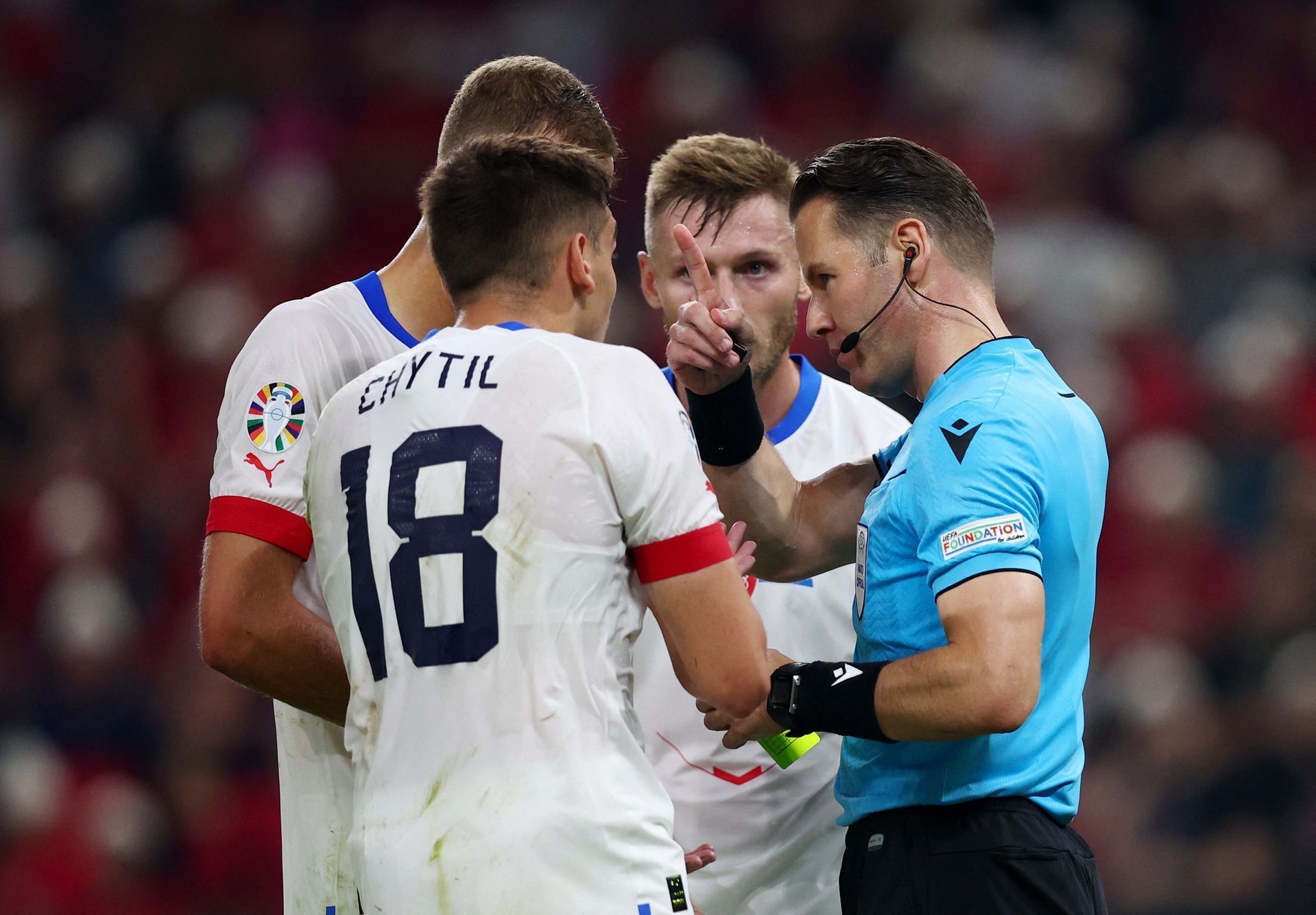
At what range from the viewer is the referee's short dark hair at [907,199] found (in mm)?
3254

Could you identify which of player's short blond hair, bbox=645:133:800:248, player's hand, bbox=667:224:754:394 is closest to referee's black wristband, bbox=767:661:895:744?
player's hand, bbox=667:224:754:394

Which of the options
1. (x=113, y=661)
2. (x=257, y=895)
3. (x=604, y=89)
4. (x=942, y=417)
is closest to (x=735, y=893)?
(x=942, y=417)

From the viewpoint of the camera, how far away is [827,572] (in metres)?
3.86

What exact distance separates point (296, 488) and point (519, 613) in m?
0.93

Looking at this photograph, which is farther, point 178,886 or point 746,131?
point 746,131

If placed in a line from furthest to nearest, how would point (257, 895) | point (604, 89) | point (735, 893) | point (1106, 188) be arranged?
point (604, 89)
point (1106, 188)
point (257, 895)
point (735, 893)

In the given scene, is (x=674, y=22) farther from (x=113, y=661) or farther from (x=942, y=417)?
(x=942, y=417)

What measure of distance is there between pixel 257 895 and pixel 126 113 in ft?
17.2

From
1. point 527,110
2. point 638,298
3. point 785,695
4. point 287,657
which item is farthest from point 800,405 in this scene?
point 638,298

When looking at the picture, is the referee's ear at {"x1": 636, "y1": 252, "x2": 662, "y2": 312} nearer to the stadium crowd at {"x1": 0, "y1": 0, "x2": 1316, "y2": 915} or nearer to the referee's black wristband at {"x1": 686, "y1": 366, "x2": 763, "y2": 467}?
the referee's black wristband at {"x1": 686, "y1": 366, "x2": 763, "y2": 467}

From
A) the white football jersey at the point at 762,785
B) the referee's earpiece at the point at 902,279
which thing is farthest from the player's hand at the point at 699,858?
the referee's earpiece at the point at 902,279

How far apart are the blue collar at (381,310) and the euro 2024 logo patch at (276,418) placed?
1.10 feet

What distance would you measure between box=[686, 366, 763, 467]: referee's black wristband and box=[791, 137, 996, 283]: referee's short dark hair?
472mm

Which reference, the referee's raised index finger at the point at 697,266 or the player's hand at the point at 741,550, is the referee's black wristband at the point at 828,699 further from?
the referee's raised index finger at the point at 697,266
